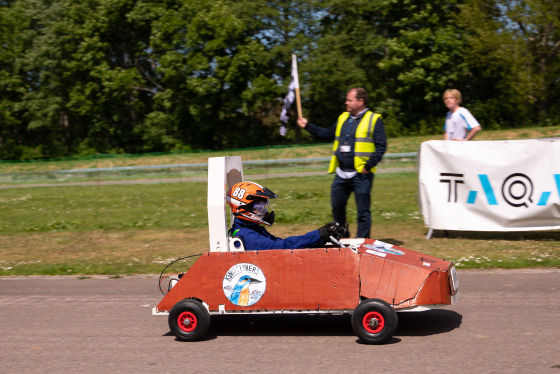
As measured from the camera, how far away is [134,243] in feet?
37.2

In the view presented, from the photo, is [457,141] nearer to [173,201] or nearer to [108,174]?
[173,201]

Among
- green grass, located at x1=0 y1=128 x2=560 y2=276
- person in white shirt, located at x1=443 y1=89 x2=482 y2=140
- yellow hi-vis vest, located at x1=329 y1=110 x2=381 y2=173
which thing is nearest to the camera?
yellow hi-vis vest, located at x1=329 y1=110 x2=381 y2=173

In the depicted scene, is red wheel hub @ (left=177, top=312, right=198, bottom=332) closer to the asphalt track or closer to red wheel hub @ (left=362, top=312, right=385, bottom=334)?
the asphalt track

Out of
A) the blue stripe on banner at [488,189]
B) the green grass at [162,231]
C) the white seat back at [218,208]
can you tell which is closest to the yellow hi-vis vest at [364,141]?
the green grass at [162,231]

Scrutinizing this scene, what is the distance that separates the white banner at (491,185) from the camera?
384 inches

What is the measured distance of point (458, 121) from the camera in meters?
10.4

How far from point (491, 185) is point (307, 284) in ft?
16.7

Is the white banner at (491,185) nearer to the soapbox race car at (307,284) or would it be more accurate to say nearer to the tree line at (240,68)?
the soapbox race car at (307,284)

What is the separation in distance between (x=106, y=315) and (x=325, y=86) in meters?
35.3

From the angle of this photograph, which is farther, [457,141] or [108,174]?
[108,174]

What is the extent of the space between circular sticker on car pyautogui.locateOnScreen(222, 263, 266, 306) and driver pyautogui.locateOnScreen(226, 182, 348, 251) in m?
0.26

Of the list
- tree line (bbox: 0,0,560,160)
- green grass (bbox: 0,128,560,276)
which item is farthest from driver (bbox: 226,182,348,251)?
tree line (bbox: 0,0,560,160)

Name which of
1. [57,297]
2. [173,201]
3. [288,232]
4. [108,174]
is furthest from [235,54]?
[57,297]

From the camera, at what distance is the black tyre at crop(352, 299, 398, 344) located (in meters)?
5.50
